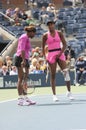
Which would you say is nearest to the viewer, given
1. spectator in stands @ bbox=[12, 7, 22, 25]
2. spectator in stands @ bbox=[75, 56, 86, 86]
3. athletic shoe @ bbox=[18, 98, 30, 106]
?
athletic shoe @ bbox=[18, 98, 30, 106]

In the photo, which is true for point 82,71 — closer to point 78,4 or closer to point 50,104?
point 50,104

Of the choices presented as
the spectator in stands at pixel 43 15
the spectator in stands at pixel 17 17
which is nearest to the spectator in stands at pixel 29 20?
the spectator in stands at pixel 17 17

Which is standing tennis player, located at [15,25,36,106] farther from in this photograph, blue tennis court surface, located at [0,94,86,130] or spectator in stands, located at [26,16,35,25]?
spectator in stands, located at [26,16,35,25]

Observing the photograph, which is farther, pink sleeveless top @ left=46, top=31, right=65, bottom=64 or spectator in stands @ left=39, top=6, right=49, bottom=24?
spectator in stands @ left=39, top=6, right=49, bottom=24

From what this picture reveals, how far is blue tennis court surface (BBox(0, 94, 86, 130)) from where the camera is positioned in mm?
7948

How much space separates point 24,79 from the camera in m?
11.4

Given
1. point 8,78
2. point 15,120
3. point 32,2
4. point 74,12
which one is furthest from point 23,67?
point 32,2

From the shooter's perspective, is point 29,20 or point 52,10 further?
point 52,10

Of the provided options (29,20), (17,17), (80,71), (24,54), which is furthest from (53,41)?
(17,17)

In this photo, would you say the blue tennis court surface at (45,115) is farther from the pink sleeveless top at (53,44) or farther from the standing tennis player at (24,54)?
the pink sleeveless top at (53,44)

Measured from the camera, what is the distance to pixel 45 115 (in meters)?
9.23

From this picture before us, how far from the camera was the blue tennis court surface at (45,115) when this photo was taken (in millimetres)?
7948

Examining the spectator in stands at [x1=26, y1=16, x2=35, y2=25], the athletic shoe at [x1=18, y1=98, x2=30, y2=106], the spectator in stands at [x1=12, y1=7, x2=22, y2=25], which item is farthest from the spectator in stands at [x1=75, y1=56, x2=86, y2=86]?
the athletic shoe at [x1=18, y1=98, x2=30, y2=106]

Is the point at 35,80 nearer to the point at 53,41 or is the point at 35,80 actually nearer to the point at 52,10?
the point at 53,41
